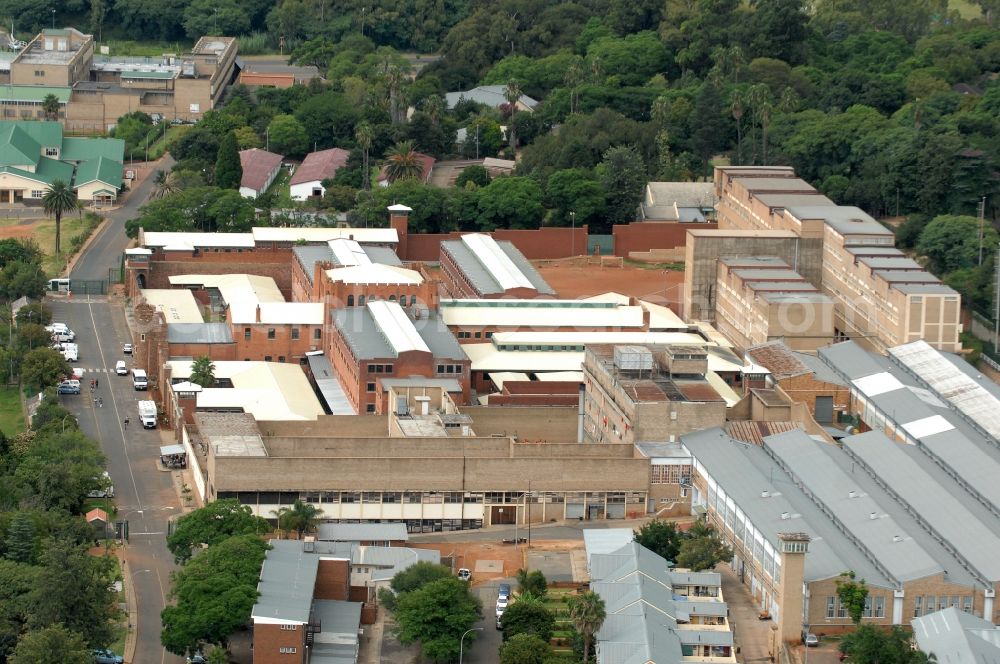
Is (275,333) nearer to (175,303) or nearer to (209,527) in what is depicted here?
(175,303)

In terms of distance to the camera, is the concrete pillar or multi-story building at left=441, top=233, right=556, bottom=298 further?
multi-story building at left=441, top=233, right=556, bottom=298

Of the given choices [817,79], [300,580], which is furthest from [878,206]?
[300,580]

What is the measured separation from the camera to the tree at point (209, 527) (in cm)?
9938

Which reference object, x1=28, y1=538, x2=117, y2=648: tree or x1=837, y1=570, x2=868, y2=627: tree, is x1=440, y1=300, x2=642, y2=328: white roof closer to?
x1=837, y1=570, x2=868, y2=627: tree

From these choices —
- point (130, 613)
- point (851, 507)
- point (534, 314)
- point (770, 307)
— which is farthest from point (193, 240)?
point (851, 507)

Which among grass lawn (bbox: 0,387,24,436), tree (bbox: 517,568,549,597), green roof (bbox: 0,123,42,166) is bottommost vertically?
grass lawn (bbox: 0,387,24,436)

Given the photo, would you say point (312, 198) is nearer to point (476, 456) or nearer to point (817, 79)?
point (817, 79)

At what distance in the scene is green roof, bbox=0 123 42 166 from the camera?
16612 centimetres

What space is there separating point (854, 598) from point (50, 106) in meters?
105

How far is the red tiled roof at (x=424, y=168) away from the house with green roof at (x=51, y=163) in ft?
58.0

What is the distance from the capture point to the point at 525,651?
293 ft

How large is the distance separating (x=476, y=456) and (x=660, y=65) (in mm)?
87826

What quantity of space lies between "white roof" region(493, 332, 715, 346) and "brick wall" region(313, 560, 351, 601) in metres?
34.9

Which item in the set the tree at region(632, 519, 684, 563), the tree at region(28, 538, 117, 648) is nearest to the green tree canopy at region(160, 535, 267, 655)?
the tree at region(28, 538, 117, 648)
